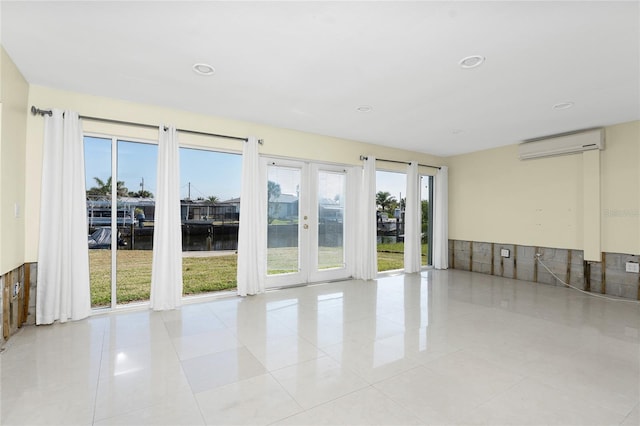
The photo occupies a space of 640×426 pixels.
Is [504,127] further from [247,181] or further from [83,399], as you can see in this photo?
[83,399]

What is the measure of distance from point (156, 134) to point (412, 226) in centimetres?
490

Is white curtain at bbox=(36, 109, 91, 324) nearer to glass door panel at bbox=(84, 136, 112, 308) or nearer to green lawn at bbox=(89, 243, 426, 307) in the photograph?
glass door panel at bbox=(84, 136, 112, 308)

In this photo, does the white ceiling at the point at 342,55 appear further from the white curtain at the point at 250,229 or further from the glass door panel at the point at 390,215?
the glass door panel at the point at 390,215

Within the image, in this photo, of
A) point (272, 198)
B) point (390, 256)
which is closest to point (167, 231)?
point (272, 198)

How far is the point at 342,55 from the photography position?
2.68m

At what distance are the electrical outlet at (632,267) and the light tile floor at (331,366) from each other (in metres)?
0.69

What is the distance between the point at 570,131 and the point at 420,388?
5181mm

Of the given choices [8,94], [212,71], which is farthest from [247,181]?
[8,94]

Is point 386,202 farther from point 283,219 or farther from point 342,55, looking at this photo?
point 342,55

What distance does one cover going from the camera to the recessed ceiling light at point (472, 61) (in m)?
→ 2.69

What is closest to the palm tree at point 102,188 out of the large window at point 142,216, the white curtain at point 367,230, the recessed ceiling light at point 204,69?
the large window at point 142,216

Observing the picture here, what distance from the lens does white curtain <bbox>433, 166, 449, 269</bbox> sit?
682 centimetres

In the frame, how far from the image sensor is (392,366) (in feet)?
7.98

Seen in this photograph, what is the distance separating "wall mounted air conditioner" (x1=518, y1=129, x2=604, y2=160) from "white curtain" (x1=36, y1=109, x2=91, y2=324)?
6.94 m
